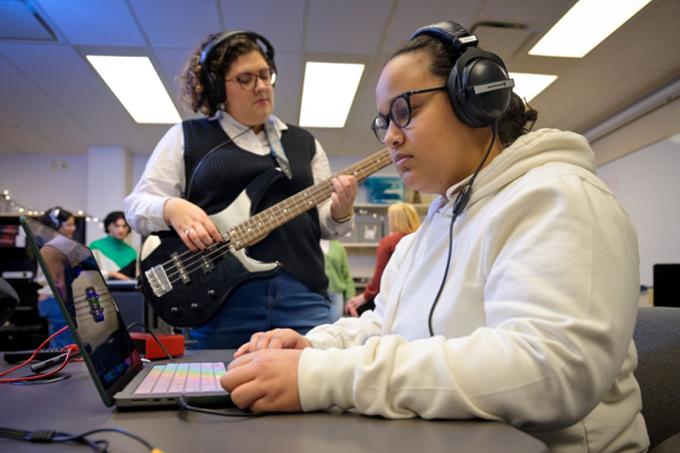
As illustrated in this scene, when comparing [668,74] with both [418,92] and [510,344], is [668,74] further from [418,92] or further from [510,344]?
[510,344]

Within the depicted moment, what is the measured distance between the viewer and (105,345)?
60 centimetres

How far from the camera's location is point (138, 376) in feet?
2.15

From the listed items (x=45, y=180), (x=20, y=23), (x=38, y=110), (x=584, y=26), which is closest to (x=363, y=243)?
(x=584, y=26)

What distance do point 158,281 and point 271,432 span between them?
937mm

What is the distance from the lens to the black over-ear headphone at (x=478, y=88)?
2.34ft

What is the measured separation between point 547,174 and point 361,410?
37 cm

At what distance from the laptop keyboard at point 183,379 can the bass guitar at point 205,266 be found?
1.60ft

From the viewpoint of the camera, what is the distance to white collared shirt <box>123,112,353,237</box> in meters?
1.29

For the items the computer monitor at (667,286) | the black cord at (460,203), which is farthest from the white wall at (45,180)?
the black cord at (460,203)

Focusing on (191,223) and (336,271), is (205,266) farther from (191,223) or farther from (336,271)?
(336,271)

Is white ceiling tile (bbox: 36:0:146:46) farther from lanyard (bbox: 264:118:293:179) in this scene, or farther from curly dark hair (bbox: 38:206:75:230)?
lanyard (bbox: 264:118:293:179)

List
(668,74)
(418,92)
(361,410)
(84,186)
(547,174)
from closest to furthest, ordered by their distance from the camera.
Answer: (361,410) → (547,174) → (418,92) → (668,74) → (84,186)

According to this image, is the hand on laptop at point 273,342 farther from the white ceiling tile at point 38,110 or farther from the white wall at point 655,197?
the white wall at point 655,197

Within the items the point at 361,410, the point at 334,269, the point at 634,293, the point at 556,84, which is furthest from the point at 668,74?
the point at 361,410
